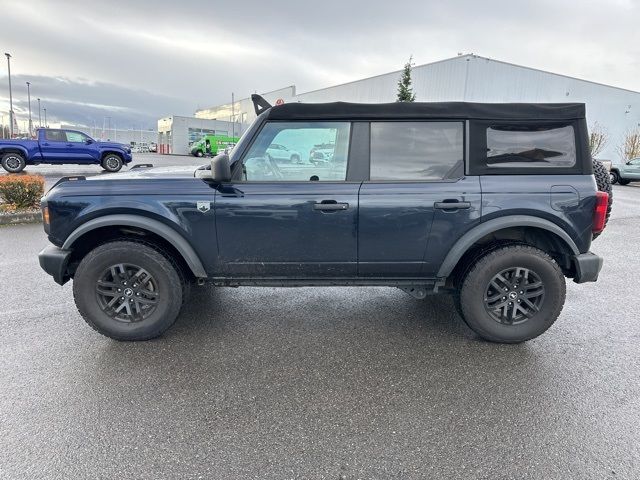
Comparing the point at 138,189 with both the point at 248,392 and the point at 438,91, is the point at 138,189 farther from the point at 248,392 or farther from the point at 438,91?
the point at 438,91

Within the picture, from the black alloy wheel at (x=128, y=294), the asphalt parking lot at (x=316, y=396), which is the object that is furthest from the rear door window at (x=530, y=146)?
the black alloy wheel at (x=128, y=294)

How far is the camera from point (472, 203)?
310 centimetres

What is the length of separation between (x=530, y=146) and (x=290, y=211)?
199cm

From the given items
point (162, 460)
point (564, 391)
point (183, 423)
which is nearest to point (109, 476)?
point (162, 460)

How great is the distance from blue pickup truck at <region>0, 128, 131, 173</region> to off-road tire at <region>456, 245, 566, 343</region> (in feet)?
54.1

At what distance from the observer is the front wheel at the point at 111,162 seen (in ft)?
55.3

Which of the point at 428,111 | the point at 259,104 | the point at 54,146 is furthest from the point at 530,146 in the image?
the point at 54,146

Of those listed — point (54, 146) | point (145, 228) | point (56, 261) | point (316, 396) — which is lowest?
point (316, 396)

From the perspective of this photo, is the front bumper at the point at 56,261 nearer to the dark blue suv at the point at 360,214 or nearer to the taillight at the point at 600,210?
the dark blue suv at the point at 360,214

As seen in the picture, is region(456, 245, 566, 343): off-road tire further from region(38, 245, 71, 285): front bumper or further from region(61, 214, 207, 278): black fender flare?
region(38, 245, 71, 285): front bumper

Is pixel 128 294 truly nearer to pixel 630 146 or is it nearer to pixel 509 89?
pixel 509 89

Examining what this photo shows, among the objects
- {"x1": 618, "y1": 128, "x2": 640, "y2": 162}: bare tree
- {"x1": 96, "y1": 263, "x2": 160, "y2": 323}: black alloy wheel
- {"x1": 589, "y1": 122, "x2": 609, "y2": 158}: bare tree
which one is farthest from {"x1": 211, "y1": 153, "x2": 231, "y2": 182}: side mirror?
{"x1": 618, "y1": 128, "x2": 640, "y2": 162}: bare tree

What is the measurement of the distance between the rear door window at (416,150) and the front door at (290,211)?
254 millimetres

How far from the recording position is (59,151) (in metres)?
15.9
